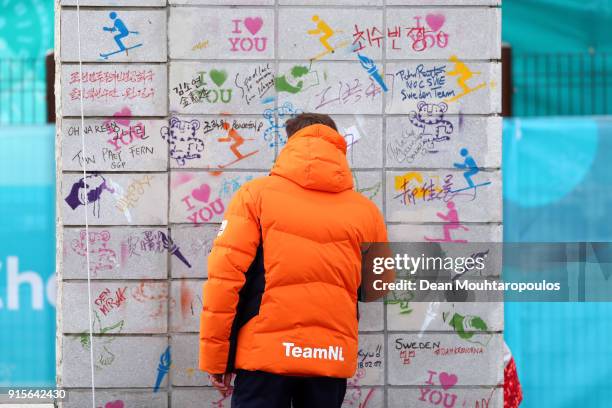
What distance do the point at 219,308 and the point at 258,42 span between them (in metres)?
1.64

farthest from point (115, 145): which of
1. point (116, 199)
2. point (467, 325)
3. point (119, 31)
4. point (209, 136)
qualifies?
point (467, 325)

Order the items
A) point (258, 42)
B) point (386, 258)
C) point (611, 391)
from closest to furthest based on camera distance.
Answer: point (386, 258), point (258, 42), point (611, 391)

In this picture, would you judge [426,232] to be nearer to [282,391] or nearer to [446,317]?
[446,317]

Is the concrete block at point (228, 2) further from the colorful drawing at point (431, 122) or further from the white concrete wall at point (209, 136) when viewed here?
the colorful drawing at point (431, 122)

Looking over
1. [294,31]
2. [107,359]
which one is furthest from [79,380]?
[294,31]

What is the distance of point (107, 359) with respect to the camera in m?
4.89

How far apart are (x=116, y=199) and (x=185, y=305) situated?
2.22 ft

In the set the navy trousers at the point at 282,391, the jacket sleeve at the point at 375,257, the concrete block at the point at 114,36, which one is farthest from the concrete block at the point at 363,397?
the concrete block at the point at 114,36

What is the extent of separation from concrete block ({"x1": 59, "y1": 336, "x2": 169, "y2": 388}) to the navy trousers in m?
1.02

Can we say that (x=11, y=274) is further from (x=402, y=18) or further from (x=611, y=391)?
(x=611, y=391)

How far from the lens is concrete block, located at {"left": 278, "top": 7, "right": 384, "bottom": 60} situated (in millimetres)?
4871

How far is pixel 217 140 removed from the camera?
192 inches

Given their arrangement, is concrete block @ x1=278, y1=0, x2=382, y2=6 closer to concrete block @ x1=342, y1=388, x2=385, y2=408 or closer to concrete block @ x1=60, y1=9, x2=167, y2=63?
concrete block @ x1=60, y1=9, x2=167, y2=63

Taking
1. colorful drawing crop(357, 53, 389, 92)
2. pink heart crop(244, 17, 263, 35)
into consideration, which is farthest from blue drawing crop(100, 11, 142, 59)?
colorful drawing crop(357, 53, 389, 92)
